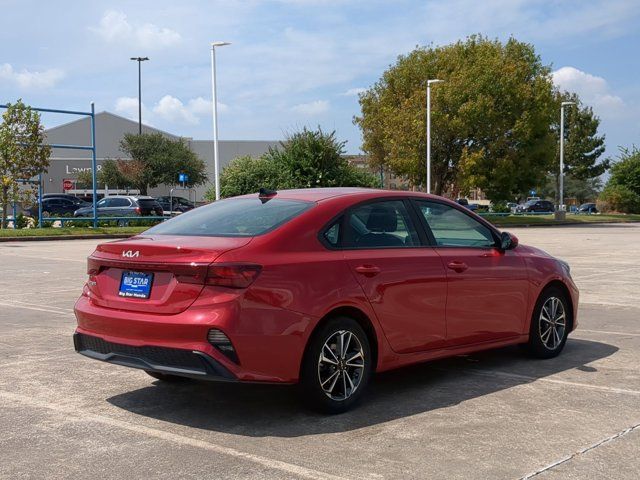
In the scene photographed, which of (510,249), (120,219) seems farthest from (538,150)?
(510,249)

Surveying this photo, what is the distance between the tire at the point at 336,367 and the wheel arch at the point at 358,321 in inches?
1.0

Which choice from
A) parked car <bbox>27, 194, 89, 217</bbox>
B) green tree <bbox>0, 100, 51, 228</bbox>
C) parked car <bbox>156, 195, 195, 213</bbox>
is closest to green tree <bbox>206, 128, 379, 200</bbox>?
green tree <bbox>0, 100, 51, 228</bbox>

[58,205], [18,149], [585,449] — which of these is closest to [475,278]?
[585,449]

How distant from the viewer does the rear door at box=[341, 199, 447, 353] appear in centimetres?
562

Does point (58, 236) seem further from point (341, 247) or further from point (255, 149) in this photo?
point (255, 149)

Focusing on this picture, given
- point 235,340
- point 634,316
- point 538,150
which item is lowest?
point 634,316

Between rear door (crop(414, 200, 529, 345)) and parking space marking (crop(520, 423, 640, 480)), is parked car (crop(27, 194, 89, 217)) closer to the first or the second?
rear door (crop(414, 200, 529, 345))

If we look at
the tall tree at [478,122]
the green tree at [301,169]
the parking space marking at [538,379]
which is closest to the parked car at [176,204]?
the tall tree at [478,122]

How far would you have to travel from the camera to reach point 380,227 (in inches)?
235

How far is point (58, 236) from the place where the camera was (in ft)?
101

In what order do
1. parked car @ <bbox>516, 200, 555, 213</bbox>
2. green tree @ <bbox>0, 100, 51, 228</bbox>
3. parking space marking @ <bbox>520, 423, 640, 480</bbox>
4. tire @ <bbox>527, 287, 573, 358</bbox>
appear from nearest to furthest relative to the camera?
parking space marking @ <bbox>520, 423, 640, 480</bbox> < tire @ <bbox>527, 287, 573, 358</bbox> < green tree @ <bbox>0, 100, 51, 228</bbox> < parked car @ <bbox>516, 200, 555, 213</bbox>

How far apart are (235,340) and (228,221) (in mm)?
1185

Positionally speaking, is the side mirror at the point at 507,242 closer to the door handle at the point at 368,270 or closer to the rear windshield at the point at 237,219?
the door handle at the point at 368,270

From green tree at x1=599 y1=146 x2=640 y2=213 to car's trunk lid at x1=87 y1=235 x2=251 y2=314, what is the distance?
66.0 m
